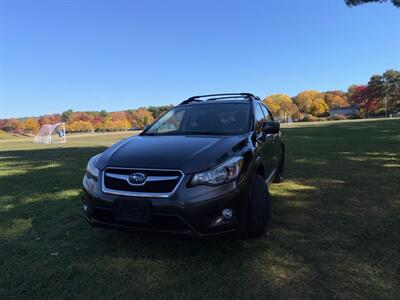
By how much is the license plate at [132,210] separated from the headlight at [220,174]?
477mm

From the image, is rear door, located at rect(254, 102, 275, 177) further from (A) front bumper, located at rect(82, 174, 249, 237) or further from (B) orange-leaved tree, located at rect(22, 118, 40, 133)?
(B) orange-leaved tree, located at rect(22, 118, 40, 133)

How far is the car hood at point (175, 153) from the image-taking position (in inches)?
127

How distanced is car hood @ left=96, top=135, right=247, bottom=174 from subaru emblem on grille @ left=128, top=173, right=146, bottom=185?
9 centimetres

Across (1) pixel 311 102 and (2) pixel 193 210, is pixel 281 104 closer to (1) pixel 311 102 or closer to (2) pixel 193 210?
(1) pixel 311 102

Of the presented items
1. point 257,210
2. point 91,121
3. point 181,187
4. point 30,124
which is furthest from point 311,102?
point 181,187

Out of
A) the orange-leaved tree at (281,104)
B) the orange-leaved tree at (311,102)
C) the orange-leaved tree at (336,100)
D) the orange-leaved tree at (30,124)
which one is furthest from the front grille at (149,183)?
the orange-leaved tree at (336,100)

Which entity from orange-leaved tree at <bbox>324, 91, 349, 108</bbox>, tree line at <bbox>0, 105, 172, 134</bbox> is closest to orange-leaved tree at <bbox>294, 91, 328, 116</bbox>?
orange-leaved tree at <bbox>324, 91, 349, 108</bbox>

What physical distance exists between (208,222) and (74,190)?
13.7 feet

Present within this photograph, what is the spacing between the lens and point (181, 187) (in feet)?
10.2

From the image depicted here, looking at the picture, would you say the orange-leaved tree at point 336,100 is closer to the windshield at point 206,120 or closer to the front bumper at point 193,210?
the windshield at point 206,120

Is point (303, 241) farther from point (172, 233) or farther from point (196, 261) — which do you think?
point (172, 233)

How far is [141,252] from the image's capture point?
3633mm

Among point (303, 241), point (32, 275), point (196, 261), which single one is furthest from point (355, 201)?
point (32, 275)

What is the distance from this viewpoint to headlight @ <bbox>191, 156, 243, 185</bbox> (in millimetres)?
3145
